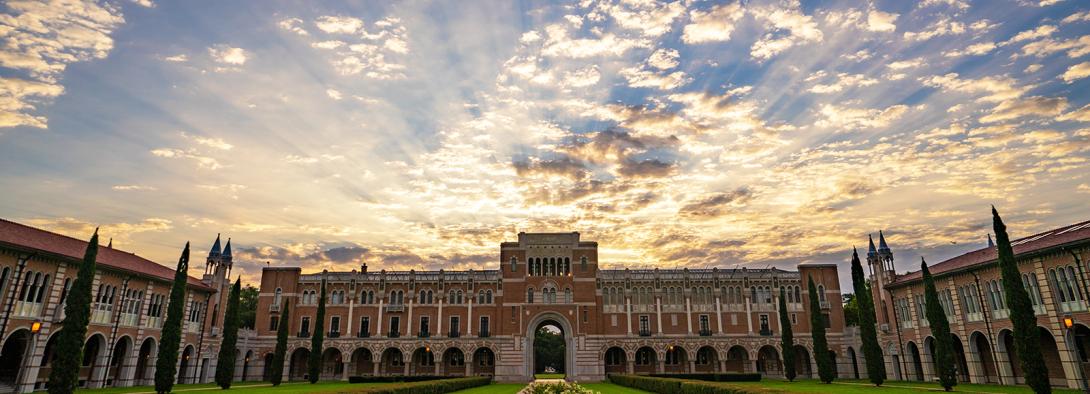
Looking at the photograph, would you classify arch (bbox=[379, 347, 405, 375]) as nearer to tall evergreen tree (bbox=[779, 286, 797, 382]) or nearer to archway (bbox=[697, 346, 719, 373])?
archway (bbox=[697, 346, 719, 373])

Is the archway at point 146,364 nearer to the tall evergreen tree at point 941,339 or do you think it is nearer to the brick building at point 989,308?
the tall evergreen tree at point 941,339

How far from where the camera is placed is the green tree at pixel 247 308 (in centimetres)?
7331

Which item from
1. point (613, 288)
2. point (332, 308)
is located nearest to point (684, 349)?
point (613, 288)

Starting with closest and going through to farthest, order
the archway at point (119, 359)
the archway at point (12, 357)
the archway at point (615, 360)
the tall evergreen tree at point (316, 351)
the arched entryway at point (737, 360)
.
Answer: the archway at point (12, 357) → the archway at point (119, 359) → the tall evergreen tree at point (316, 351) → the arched entryway at point (737, 360) → the archway at point (615, 360)

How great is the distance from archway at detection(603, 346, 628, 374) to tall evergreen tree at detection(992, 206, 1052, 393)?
116 ft

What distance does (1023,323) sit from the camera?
2741 centimetres

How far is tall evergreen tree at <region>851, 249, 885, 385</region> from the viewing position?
37562 millimetres

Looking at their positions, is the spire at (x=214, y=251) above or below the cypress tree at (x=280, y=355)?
above

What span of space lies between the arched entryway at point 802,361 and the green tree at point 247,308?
62.8 metres

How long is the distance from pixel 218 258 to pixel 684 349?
45358 millimetres

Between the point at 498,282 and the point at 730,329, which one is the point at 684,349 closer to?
the point at 730,329

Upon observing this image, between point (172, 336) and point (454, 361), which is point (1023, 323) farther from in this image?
point (454, 361)

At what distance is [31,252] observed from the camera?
29.0 metres

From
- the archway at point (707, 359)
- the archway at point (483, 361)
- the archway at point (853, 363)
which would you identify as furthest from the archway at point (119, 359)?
the archway at point (853, 363)
